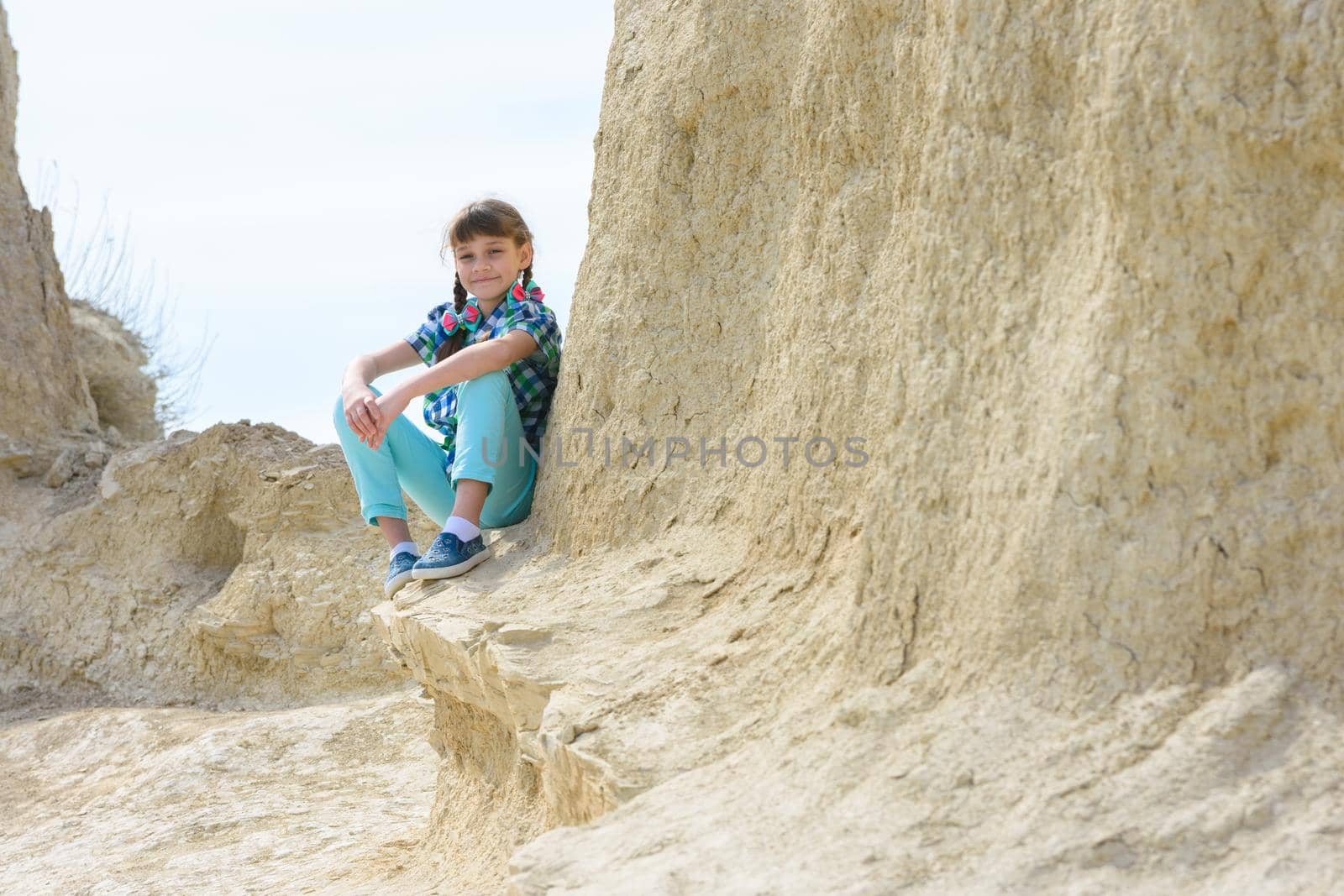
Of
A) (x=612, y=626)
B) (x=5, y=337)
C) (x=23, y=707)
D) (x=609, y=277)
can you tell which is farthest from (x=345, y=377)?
(x=5, y=337)

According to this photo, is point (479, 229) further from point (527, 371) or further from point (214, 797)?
point (214, 797)

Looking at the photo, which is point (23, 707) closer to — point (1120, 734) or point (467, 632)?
point (467, 632)

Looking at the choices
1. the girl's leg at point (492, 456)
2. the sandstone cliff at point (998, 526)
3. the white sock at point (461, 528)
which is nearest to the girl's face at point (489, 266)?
the girl's leg at point (492, 456)

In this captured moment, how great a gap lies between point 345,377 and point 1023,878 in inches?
102

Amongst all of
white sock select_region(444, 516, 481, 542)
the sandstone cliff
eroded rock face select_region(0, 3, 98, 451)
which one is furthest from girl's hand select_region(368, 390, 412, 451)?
eroded rock face select_region(0, 3, 98, 451)

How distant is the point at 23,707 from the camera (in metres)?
5.99

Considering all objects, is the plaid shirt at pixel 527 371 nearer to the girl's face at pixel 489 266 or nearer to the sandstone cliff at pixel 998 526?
the girl's face at pixel 489 266

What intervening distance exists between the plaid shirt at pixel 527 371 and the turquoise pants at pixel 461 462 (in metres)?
0.06

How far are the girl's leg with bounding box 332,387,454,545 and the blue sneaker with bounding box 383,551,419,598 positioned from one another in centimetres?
8

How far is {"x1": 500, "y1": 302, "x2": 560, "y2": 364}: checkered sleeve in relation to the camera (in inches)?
157

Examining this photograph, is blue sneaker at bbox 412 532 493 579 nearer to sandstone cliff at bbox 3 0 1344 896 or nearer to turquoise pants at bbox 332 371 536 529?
turquoise pants at bbox 332 371 536 529

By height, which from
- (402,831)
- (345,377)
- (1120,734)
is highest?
(345,377)

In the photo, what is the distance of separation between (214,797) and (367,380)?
1777 mm

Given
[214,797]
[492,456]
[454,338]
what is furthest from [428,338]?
[214,797]
